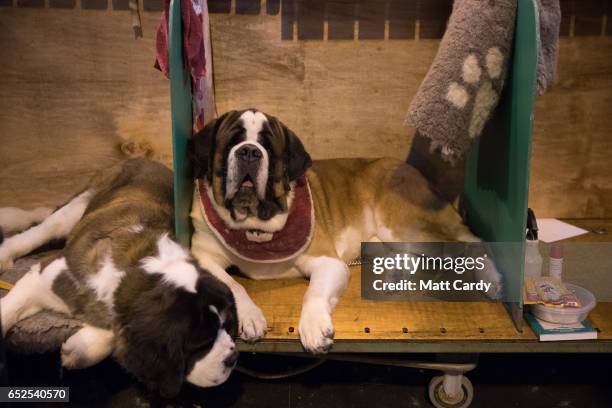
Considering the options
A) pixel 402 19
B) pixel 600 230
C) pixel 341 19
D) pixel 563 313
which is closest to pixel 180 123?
pixel 341 19

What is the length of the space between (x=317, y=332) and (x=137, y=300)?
59cm

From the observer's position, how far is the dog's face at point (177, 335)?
1.72m

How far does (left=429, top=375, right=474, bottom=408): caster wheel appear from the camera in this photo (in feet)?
7.57

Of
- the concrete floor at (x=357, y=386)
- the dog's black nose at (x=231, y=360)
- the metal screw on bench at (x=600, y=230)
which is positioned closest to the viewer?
the dog's black nose at (x=231, y=360)

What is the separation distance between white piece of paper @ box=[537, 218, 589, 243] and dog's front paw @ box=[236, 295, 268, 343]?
4.73ft

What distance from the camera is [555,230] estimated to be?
2.85m

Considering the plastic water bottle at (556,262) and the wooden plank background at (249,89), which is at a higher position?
the wooden plank background at (249,89)

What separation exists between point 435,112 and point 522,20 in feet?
1.42

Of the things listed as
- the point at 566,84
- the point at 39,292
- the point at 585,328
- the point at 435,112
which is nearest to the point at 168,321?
the point at 39,292

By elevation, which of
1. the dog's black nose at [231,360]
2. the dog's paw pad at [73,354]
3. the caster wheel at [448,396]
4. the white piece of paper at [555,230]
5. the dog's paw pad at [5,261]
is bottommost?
the caster wheel at [448,396]

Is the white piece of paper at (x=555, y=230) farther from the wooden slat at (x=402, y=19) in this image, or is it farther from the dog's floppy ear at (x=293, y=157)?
the dog's floppy ear at (x=293, y=157)

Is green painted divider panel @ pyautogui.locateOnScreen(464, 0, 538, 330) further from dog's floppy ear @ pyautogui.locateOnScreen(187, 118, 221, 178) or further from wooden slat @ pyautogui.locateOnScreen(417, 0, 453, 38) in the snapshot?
dog's floppy ear @ pyautogui.locateOnScreen(187, 118, 221, 178)

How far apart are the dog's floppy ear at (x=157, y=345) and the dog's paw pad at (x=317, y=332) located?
1.46ft

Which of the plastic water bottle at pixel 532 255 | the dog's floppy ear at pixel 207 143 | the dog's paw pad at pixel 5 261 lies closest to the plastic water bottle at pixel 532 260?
the plastic water bottle at pixel 532 255
